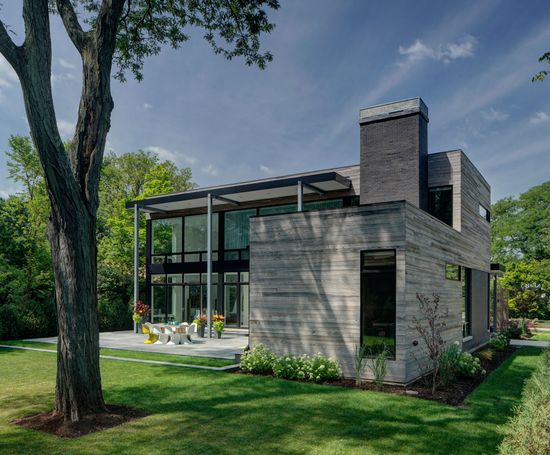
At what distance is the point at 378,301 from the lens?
9.61 metres

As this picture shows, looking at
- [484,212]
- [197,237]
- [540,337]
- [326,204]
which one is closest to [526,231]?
[540,337]

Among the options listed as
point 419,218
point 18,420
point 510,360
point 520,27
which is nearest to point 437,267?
point 419,218

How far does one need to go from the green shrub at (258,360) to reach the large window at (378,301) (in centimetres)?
230

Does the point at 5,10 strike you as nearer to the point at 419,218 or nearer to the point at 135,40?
the point at 135,40

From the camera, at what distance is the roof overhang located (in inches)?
661

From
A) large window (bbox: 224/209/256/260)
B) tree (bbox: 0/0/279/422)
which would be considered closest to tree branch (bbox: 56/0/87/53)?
tree (bbox: 0/0/279/422)

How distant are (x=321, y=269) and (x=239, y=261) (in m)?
10.4

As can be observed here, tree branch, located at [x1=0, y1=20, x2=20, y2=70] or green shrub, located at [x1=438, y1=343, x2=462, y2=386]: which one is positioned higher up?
tree branch, located at [x1=0, y1=20, x2=20, y2=70]

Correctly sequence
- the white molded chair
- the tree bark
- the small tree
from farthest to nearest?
the white molded chair → the small tree → the tree bark

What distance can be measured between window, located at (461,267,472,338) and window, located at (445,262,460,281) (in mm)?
1789

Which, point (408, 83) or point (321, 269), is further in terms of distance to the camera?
point (408, 83)

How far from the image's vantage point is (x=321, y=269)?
1035cm

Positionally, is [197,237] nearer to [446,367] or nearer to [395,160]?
[395,160]

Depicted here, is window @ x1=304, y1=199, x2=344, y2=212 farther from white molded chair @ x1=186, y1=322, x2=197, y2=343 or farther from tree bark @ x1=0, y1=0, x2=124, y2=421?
tree bark @ x1=0, y1=0, x2=124, y2=421
